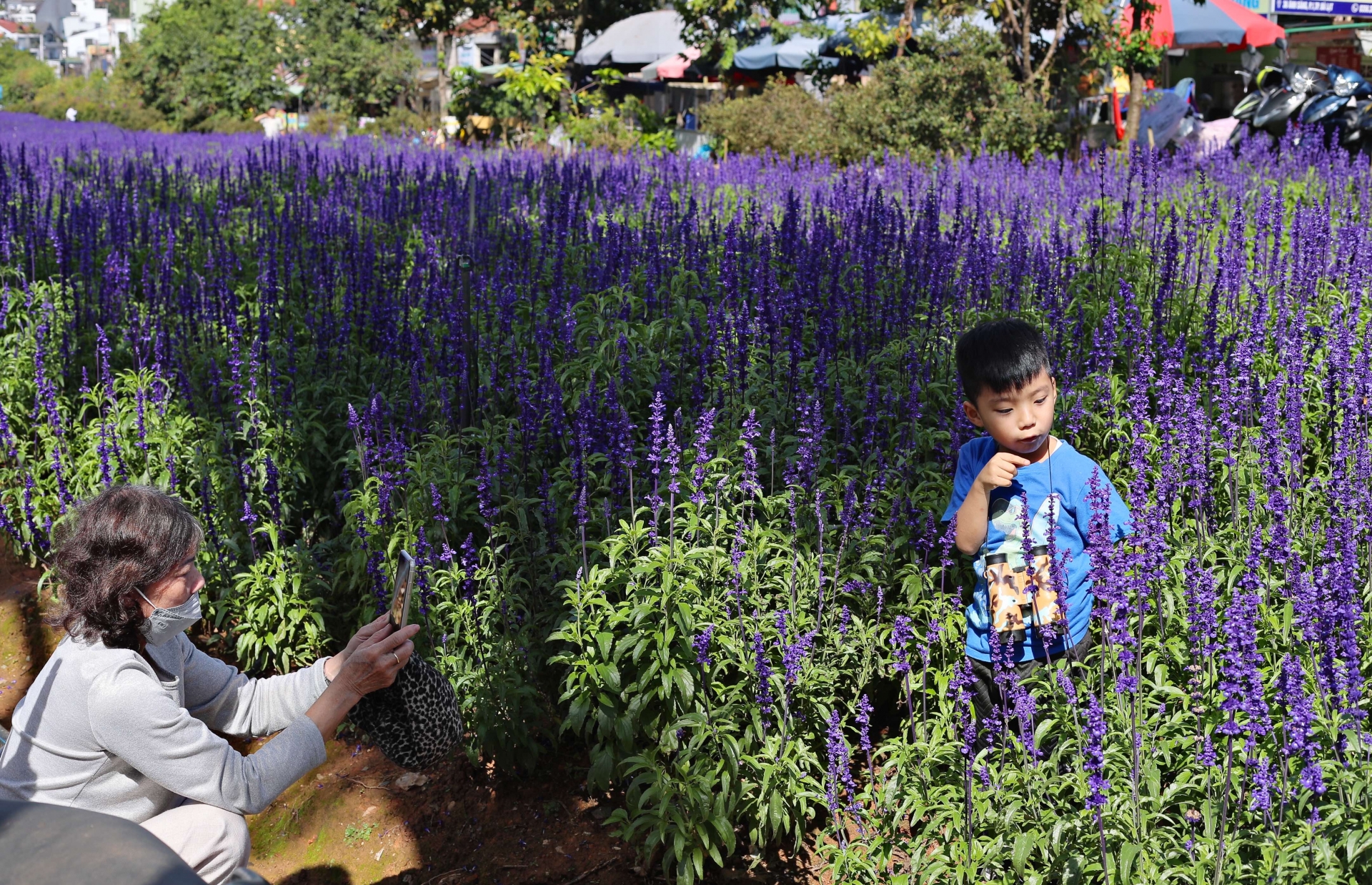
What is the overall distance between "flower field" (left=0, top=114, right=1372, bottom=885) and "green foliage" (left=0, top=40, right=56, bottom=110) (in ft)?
183

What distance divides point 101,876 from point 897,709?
313 cm

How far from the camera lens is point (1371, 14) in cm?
2027

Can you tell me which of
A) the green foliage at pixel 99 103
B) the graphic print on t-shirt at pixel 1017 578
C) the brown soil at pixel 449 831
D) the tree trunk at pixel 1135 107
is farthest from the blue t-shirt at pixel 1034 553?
the green foliage at pixel 99 103

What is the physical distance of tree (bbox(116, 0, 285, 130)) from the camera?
41.7 meters

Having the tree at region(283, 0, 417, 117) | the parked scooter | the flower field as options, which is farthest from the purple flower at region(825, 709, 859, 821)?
the tree at region(283, 0, 417, 117)

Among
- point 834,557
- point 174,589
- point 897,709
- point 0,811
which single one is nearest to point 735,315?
point 834,557

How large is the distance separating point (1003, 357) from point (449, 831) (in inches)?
94.4

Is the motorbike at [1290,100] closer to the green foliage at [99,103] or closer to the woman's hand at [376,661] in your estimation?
the woman's hand at [376,661]

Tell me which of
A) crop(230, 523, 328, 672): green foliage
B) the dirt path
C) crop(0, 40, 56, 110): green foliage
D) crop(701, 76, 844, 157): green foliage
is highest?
crop(0, 40, 56, 110): green foliage

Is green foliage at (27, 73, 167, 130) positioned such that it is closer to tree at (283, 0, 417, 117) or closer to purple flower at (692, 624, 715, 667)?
tree at (283, 0, 417, 117)

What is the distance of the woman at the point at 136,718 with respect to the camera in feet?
9.18

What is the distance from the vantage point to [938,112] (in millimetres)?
16125

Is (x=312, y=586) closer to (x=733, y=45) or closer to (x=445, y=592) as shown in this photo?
(x=445, y=592)

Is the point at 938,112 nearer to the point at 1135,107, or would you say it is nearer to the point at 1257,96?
the point at 1135,107
